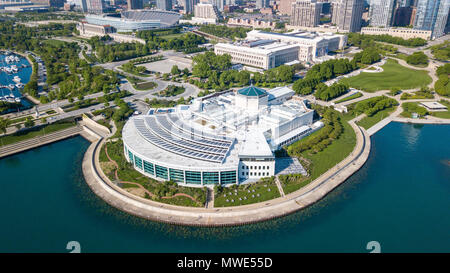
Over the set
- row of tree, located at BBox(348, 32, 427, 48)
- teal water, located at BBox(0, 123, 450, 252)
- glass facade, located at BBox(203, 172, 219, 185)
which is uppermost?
row of tree, located at BBox(348, 32, 427, 48)

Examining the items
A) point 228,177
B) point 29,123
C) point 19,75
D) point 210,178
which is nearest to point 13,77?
point 19,75

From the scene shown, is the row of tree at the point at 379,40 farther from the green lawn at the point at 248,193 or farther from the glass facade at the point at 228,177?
the glass facade at the point at 228,177

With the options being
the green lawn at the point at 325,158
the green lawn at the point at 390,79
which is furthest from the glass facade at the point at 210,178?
the green lawn at the point at 390,79

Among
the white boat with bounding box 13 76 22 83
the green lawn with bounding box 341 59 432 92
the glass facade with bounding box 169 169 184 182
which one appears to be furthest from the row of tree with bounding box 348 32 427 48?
the white boat with bounding box 13 76 22 83

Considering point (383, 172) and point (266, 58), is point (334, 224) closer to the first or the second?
point (383, 172)

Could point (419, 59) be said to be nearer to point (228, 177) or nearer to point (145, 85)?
point (145, 85)

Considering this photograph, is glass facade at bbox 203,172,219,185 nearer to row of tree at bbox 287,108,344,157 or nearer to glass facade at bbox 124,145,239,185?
glass facade at bbox 124,145,239,185

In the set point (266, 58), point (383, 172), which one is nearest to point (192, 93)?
point (266, 58)
